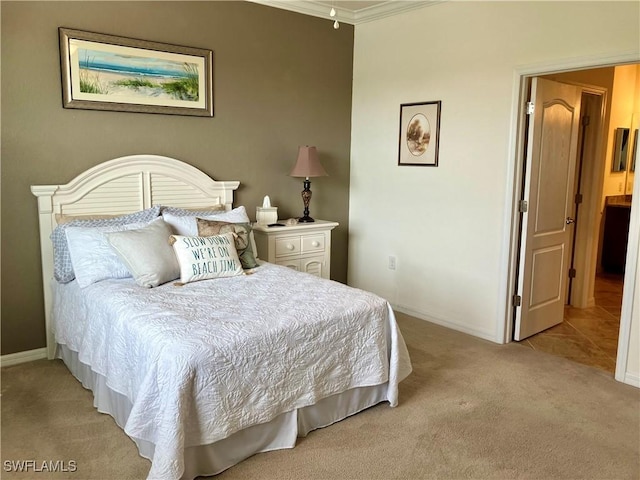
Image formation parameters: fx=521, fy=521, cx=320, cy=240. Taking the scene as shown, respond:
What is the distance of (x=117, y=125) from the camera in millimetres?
3596

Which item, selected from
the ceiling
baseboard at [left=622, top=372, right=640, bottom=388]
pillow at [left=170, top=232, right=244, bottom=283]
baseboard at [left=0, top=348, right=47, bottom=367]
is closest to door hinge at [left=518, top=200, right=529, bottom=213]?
baseboard at [left=622, top=372, right=640, bottom=388]

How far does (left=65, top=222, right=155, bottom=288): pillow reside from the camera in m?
3.04

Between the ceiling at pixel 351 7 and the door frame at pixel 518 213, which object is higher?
the ceiling at pixel 351 7

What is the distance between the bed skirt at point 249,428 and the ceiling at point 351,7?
308cm

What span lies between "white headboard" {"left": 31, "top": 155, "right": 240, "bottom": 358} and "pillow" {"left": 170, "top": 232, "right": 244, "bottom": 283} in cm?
70

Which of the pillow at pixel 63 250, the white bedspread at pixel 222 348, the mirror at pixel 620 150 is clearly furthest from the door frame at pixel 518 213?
the pillow at pixel 63 250

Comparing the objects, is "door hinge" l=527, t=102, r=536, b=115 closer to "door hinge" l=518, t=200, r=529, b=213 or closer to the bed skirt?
"door hinge" l=518, t=200, r=529, b=213

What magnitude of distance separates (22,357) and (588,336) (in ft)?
13.8

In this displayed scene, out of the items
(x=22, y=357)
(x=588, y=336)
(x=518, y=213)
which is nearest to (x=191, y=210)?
(x=22, y=357)

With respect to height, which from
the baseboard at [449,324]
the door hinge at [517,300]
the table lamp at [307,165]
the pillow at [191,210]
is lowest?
the baseboard at [449,324]

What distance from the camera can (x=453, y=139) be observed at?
4152 mm

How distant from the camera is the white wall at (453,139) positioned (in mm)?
3502

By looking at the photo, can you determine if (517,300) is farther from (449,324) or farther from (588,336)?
(588,336)

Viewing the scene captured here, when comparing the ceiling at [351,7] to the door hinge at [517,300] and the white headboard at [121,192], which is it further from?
the door hinge at [517,300]
